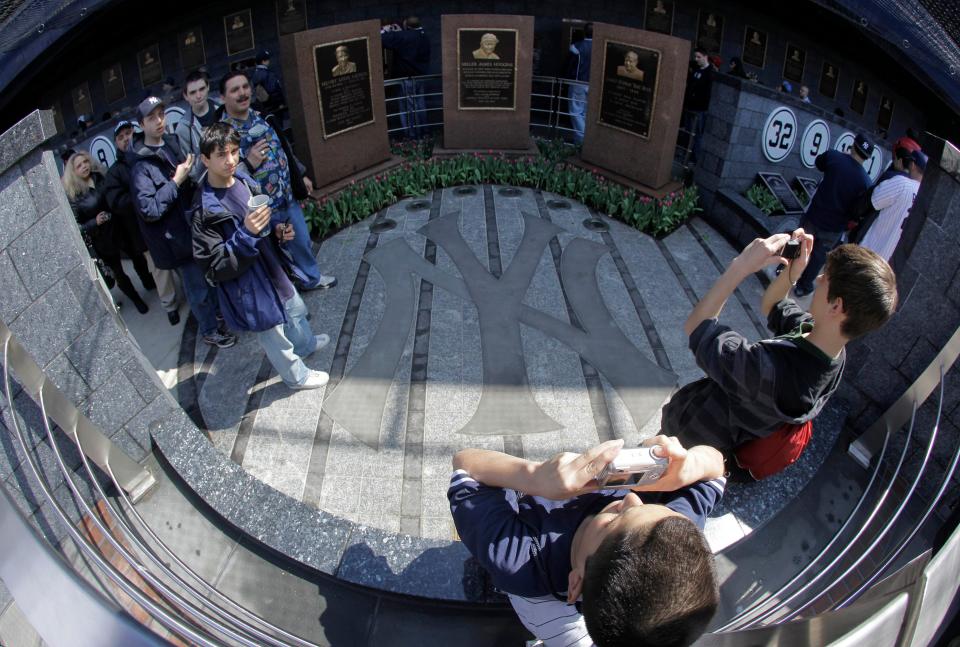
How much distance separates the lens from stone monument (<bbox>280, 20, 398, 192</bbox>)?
25.8 feet

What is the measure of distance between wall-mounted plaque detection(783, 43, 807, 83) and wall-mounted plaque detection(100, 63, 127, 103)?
13.0m

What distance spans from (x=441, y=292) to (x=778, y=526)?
4054mm

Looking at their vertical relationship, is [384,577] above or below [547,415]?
above

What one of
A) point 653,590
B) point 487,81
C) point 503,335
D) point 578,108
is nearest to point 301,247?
point 503,335

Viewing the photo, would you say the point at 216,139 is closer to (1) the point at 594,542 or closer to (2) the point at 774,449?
(1) the point at 594,542

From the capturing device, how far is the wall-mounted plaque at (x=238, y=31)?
11594 mm

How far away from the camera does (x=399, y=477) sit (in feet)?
15.7

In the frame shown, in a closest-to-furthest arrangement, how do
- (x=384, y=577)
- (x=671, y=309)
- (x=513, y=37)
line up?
(x=384, y=577) < (x=671, y=309) < (x=513, y=37)

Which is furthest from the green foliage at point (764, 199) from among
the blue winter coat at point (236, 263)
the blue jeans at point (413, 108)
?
the blue winter coat at point (236, 263)

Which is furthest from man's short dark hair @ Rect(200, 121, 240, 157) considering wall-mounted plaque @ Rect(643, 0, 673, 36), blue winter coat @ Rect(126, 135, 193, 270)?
wall-mounted plaque @ Rect(643, 0, 673, 36)

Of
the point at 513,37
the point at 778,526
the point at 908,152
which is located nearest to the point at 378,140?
the point at 513,37

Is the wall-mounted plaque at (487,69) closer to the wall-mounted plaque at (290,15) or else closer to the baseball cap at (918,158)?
the wall-mounted plaque at (290,15)

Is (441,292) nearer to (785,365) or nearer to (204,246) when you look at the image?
(204,246)

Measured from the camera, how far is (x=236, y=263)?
4.28 m
